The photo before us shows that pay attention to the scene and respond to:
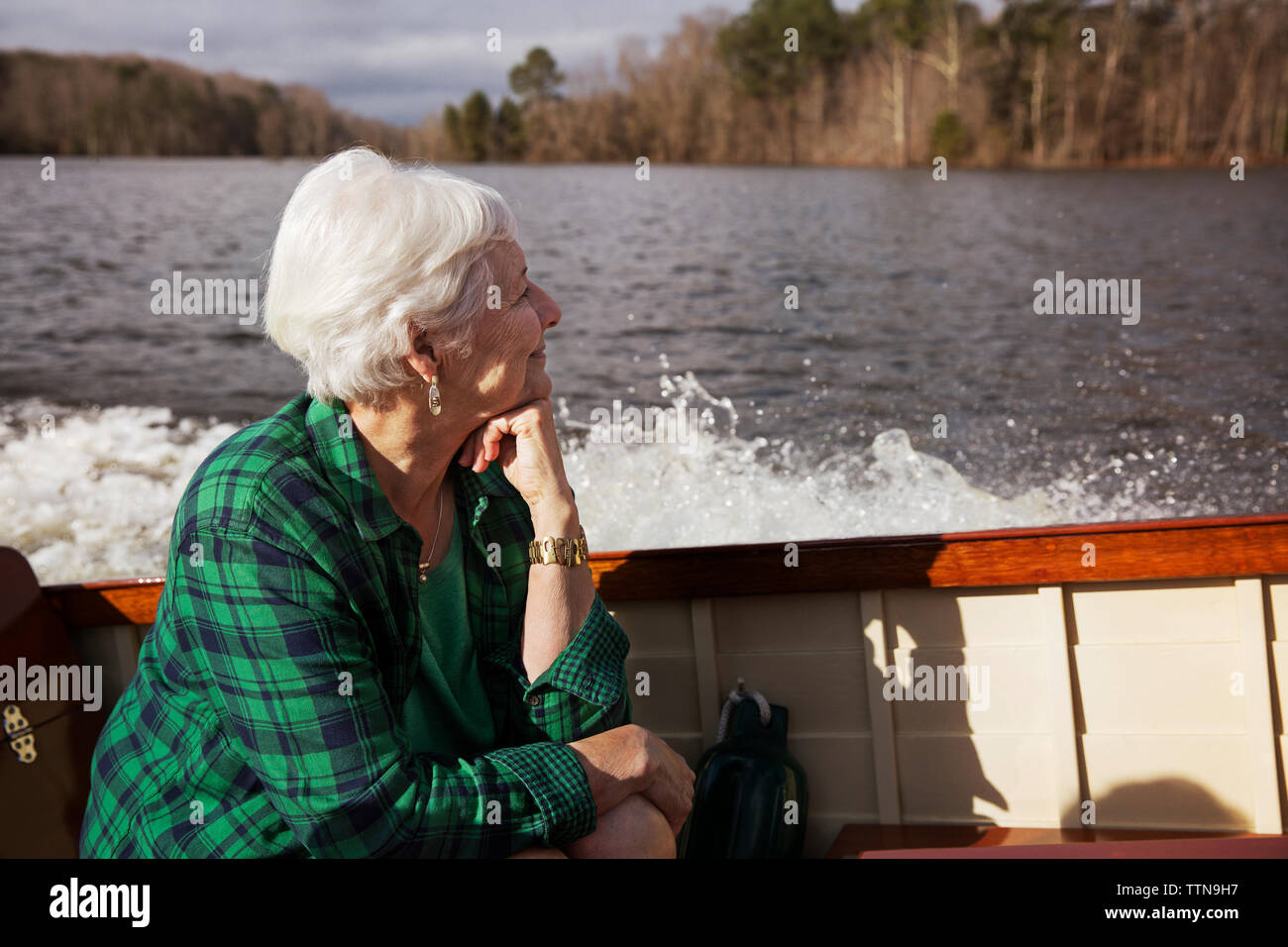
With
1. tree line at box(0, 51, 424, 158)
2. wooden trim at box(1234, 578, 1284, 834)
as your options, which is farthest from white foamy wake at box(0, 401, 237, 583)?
tree line at box(0, 51, 424, 158)

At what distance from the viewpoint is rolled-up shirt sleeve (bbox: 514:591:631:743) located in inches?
48.2

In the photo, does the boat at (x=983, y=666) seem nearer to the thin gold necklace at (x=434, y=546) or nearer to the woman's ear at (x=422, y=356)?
the thin gold necklace at (x=434, y=546)

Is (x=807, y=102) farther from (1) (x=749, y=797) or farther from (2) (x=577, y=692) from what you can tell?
(2) (x=577, y=692)

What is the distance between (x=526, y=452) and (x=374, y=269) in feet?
0.95

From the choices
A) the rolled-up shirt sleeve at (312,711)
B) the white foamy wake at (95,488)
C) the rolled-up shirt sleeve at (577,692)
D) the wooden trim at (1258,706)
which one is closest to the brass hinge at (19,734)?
the rolled-up shirt sleeve at (312,711)

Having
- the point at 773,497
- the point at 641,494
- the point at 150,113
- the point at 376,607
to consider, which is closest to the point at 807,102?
the point at 150,113

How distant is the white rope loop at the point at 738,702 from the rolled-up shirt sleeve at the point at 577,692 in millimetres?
385

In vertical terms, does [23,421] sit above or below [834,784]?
above

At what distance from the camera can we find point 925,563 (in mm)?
1543

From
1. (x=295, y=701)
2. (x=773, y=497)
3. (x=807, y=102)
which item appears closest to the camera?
(x=295, y=701)

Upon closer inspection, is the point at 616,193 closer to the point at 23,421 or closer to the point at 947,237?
the point at 947,237

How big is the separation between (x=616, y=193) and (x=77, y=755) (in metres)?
→ 14.8
